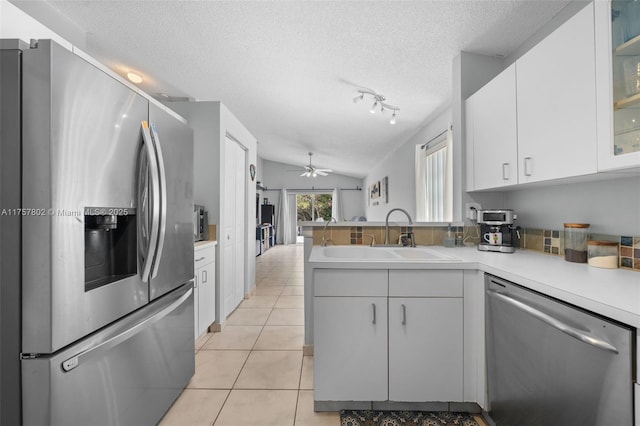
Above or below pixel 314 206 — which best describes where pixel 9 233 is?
below

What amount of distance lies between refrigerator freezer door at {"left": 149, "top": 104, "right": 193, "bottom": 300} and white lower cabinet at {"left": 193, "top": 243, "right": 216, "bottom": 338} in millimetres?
576

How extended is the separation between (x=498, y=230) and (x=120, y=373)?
2217 mm

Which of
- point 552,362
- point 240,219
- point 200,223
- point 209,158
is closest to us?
point 552,362

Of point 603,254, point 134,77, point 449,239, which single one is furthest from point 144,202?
point 134,77

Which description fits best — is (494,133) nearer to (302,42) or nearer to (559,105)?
(559,105)

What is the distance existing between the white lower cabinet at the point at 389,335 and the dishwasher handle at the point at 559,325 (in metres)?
0.30

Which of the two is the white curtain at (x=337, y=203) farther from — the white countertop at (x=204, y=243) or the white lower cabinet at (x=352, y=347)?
the white lower cabinet at (x=352, y=347)

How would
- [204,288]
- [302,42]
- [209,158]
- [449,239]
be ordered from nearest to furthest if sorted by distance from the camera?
1. [449,239]
2. [302,42]
3. [204,288]
4. [209,158]

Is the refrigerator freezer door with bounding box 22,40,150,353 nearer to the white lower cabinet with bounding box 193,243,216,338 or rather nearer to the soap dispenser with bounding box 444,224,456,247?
the white lower cabinet with bounding box 193,243,216,338

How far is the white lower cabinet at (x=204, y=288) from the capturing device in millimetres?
2291

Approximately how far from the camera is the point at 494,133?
180 centimetres

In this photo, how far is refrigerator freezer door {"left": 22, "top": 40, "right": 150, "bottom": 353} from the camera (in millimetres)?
897

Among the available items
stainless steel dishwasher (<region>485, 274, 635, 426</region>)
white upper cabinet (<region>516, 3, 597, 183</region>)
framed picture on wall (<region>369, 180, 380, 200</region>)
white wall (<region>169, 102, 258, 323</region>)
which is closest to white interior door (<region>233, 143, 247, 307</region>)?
white wall (<region>169, 102, 258, 323</region>)

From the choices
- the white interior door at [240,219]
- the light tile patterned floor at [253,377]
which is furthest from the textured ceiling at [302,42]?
the light tile patterned floor at [253,377]
